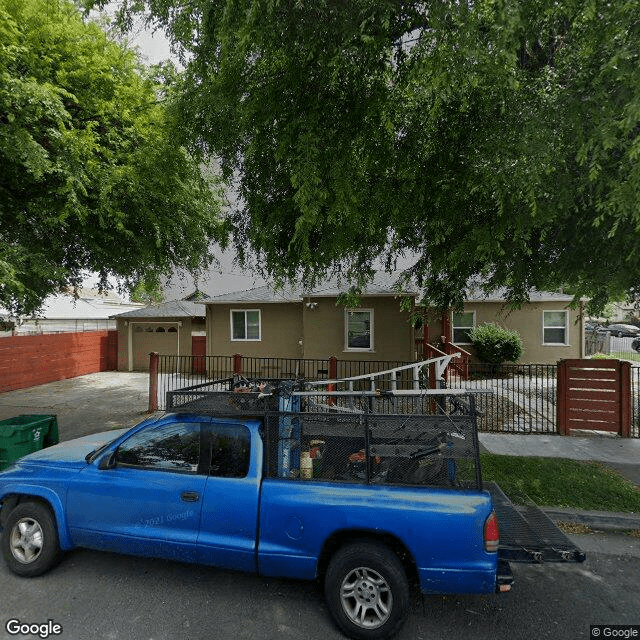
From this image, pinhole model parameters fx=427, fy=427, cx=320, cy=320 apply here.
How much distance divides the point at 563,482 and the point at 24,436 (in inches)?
309

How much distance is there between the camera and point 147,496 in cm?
374

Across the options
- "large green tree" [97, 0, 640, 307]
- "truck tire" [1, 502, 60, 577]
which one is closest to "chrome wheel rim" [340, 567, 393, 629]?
"truck tire" [1, 502, 60, 577]

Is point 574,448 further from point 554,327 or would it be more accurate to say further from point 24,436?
point 554,327

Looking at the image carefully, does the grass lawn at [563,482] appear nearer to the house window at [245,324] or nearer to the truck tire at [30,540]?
the truck tire at [30,540]

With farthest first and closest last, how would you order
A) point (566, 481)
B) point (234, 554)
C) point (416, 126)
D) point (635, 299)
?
point (635, 299), point (566, 481), point (416, 126), point (234, 554)

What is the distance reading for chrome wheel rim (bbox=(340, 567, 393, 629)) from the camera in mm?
3238

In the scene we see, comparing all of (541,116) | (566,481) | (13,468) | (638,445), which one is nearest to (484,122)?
(541,116)

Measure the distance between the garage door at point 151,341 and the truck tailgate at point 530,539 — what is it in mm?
16882

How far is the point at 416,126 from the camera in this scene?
545 cm

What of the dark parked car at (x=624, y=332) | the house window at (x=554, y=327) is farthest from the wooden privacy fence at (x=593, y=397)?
the dark parked car at (x=624, y=332)

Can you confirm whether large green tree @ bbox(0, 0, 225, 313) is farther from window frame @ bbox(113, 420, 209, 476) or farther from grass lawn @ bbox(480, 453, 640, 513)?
grass lawn @ bbox(480, 453, 640, 513)

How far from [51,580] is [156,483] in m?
1.41

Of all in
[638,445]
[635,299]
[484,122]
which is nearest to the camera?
[484,122]

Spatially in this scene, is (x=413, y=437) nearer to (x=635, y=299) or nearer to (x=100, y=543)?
(x=100, y=543)
